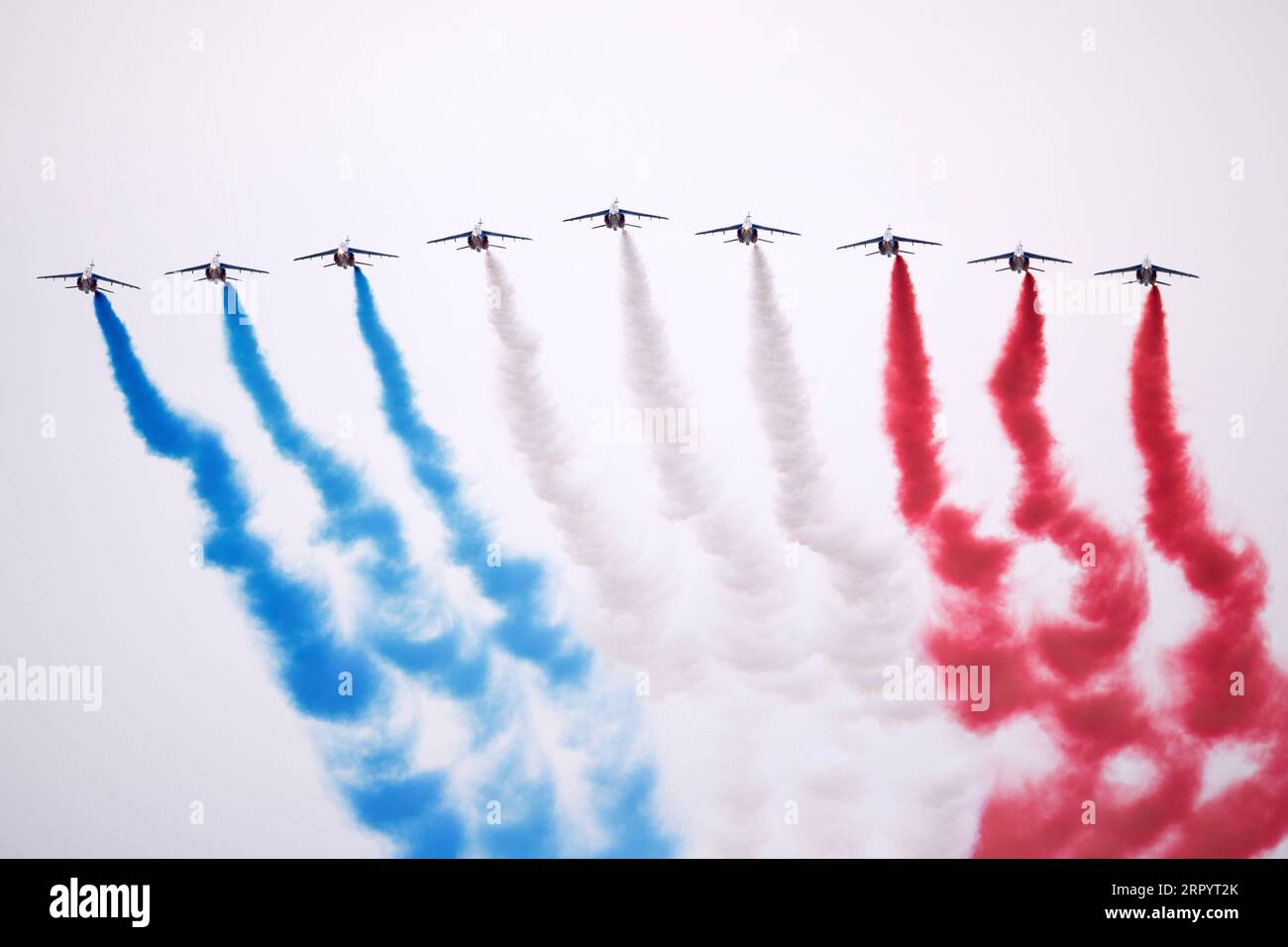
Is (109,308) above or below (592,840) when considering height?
above

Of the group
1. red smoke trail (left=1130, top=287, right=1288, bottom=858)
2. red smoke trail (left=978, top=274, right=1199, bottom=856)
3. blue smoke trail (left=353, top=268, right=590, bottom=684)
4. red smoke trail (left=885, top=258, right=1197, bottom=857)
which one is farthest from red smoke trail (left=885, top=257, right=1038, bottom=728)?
blue smoke trail (left=353, top=268, right=590, bottom=684)

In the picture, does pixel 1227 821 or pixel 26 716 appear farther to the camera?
pixel 26 716

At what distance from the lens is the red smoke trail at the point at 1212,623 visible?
76375 millimetres

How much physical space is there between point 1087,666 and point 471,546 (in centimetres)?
2353

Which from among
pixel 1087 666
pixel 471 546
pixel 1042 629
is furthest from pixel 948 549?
pixel 471 546

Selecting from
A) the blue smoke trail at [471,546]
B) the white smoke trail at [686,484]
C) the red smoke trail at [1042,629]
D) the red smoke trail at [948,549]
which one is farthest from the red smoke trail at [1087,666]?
the blue smoke trail at [471,546]

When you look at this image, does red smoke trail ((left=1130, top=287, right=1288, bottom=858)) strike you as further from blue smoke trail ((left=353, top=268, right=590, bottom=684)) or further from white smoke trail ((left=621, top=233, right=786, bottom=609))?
blue smoke trail ((left=353, top=268, right=590, bottom=684))

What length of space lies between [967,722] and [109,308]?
3552cm

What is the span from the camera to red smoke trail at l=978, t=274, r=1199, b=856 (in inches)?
3017

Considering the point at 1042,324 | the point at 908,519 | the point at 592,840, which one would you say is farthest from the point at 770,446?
the point at 592,840

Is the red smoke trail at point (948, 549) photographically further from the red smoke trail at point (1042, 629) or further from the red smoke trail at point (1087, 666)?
the red smoke trail at point (1087, 666)

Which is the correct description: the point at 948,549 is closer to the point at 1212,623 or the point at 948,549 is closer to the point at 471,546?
the point at 1212,623
